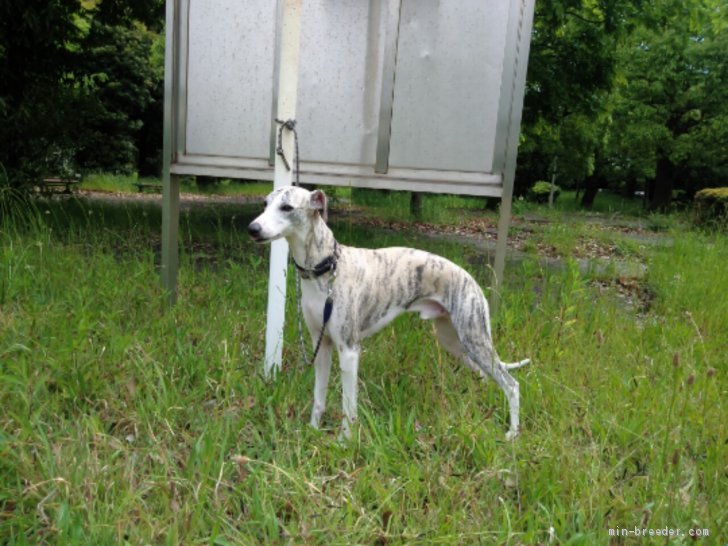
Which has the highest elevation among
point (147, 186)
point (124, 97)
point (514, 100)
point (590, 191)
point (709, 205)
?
point (124, 97)

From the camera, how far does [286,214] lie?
2998mm

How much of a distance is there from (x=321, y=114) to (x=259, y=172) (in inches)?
27.2

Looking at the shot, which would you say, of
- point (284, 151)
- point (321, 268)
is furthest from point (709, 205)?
point (321, 268)

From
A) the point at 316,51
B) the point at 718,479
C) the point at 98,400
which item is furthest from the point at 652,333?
the point at 98,400

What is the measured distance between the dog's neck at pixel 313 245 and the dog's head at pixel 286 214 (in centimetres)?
4

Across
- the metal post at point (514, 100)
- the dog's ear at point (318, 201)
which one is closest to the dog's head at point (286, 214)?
the dog's ear at point (318, 201)

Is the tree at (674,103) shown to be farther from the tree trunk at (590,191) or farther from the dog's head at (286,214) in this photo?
the dog's head at (286,214)

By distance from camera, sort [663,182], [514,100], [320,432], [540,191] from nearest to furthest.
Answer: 1. [320,432]
2. [514,100]
3. [663,182]
4. [540,191]

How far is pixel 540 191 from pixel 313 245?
2886 cm

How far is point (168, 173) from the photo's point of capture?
514 centimetres

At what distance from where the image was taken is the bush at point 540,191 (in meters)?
30.1

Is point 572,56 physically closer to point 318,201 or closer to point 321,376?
point 318,201

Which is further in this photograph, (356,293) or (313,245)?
(356,293)

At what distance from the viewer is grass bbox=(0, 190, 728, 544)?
233 centimetres
